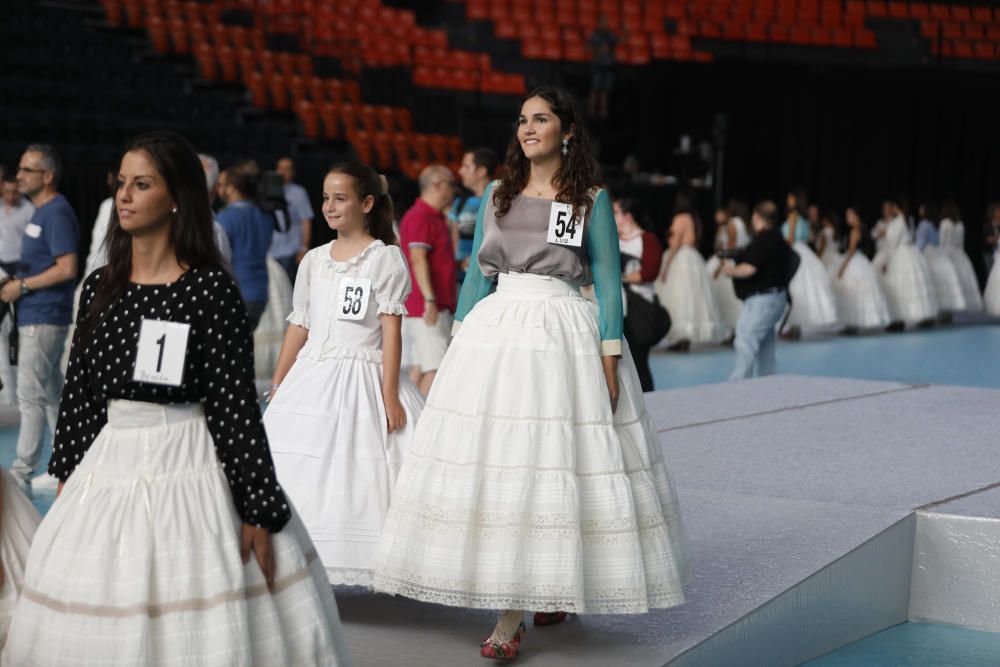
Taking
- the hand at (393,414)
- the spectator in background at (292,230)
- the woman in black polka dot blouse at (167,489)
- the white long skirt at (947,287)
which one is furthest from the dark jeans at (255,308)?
the white long skirt at (947,287)

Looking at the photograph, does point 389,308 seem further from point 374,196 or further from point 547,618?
point 547,618

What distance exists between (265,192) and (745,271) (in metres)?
3.56

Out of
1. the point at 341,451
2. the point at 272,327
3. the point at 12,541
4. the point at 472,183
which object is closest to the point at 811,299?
the point at 272,327

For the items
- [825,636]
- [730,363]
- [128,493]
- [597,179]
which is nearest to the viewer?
[128,493]

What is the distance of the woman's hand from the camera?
11.4ft

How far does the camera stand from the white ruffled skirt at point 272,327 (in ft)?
30.5

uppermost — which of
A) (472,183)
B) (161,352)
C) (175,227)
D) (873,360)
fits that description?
(472,183)

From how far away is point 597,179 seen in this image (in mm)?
3609

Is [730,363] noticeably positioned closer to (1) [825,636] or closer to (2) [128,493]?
(1) [825,636]

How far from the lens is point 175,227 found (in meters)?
2.44

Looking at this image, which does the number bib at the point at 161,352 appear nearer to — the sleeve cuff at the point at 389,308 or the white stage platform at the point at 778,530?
the white stage platform at the point at 778,530

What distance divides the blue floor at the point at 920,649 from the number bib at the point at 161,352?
2686mm

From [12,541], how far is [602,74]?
Result: 1519cm

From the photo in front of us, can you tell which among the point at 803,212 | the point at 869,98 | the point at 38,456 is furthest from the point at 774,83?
the point at 38,456
